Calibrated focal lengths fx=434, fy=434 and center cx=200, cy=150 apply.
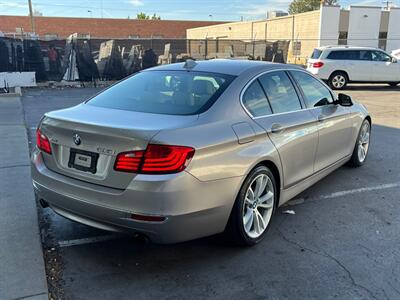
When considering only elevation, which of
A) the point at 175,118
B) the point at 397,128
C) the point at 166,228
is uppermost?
the point at 175,118

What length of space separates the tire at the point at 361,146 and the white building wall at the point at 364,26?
106 feet

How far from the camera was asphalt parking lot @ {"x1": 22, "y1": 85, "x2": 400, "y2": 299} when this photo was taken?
10.3 feet

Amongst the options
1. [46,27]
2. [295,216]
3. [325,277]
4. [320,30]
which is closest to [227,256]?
[325,277]

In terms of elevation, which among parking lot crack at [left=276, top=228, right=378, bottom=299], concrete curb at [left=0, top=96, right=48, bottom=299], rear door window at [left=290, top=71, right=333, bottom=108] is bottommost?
parking lot crack at [left=276, top=228, right=378, bottom=299]

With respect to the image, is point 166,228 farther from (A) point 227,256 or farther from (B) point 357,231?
(B) point 357,231

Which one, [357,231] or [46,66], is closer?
[357,231]

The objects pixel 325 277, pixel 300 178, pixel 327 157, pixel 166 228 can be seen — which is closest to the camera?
pixel 166 228

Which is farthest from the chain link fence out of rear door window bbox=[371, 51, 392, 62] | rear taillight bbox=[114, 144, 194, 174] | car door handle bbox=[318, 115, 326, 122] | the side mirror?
rear taillight bbox=[114, 144, 194, 174]

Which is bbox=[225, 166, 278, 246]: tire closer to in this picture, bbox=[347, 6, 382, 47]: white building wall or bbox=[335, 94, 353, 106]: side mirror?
A: bbox=[335, 94, 353, 106]: side mirror

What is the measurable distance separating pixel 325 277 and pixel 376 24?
3882 centimetres

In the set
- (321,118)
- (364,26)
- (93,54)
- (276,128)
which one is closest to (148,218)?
(276,128)

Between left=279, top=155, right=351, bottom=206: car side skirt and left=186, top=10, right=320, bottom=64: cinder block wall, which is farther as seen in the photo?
left=186, top=10, right=320, bottom=64: cinder block wall

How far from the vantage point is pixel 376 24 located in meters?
37.4

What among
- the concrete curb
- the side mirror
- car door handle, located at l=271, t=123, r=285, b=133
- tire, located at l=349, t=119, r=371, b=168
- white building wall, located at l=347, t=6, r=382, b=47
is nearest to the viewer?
Result: the concrete curb
